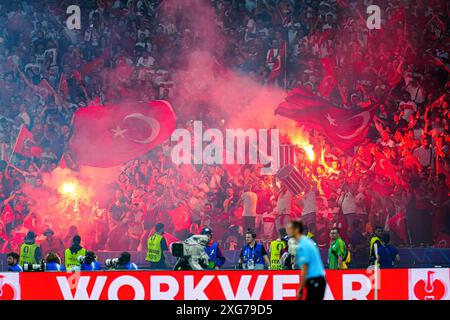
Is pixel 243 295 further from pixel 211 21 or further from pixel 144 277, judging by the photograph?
pixel 211 21

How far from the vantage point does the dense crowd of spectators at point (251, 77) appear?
18047 mm

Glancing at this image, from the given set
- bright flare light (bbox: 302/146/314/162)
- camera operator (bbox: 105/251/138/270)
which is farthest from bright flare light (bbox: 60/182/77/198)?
camera operator (bbox: 105/251/138/270)

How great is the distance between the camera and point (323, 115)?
18.6m

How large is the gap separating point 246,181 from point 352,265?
10.3 ft

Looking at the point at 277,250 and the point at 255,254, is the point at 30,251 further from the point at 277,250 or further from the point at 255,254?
the point at 277,250

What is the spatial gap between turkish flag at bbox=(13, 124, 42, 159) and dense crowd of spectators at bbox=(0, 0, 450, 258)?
0.39 ft

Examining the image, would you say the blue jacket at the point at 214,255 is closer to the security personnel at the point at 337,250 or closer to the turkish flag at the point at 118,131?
the security personnel at the point at 337,250

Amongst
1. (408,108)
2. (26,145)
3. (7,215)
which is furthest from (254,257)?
(26,145)

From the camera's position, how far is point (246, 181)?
18312 mm

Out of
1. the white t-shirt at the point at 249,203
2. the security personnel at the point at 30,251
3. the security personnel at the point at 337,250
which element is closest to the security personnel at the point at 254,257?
the security personnel at the point at 337,250

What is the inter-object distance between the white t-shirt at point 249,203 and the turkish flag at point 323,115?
2.11 metres

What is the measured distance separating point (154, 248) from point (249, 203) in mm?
2867

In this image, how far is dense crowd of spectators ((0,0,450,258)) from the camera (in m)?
18.0
